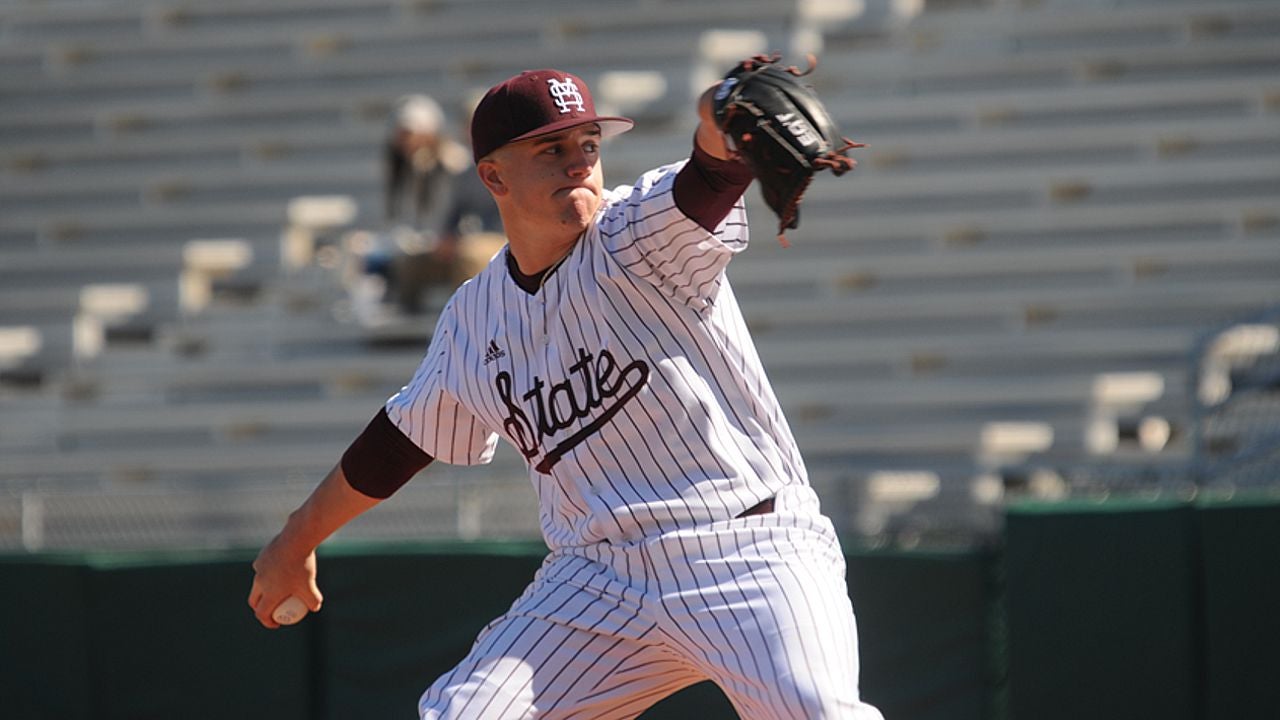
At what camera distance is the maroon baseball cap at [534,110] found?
3.36 m

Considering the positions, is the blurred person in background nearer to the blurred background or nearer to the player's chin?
the blurred background

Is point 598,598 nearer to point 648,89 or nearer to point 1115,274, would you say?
point 1115,274

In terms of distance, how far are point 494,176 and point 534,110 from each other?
0.62ft

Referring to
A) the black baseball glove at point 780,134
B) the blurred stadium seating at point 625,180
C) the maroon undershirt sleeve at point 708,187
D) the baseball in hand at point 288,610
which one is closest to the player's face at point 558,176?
the maroon undershirt sleeve at point 708,187

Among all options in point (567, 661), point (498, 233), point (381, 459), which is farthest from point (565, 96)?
point (498, 233)

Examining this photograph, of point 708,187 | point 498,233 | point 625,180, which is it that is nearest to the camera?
point 708,187

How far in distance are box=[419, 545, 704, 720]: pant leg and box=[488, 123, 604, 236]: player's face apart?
0.69 metres

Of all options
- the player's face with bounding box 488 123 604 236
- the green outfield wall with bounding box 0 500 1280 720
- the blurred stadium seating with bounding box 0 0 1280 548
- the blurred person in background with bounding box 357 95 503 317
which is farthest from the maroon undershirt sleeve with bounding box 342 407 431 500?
the blurred person in background with bounding box 357 95 503 317

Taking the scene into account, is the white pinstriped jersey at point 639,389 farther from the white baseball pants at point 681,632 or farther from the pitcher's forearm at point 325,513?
the pitcher's forearm at point 325,513

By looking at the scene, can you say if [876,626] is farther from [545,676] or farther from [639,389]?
[639,389]

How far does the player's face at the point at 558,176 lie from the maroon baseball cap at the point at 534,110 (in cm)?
3

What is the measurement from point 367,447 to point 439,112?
7777 mm

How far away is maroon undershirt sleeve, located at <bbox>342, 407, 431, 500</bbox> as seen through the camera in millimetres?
3854

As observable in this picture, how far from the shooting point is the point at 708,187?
10.1 feet
